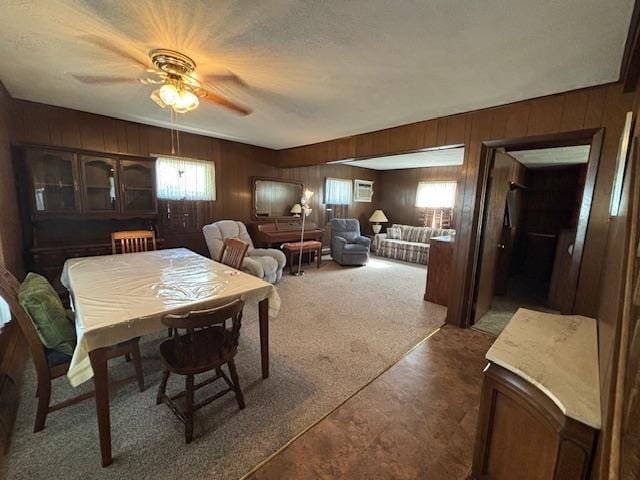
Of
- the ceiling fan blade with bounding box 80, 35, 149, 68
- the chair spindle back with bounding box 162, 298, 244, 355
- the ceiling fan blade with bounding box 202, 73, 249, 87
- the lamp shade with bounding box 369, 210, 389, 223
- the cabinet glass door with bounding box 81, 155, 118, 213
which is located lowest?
the chair spindle back with bounding box 162, 298, 244, 355

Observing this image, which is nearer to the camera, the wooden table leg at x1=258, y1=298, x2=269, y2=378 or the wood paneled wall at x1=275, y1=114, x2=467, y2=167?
the wooden table leg at x1=258, y1=298, x2=269, y2=378

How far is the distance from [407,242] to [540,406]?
5716 millimetres

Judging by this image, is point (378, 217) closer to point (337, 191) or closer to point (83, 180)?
point (337, 191)

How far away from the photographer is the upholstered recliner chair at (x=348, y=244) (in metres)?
5.61

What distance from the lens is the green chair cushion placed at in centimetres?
145

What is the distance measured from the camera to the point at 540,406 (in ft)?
3.13

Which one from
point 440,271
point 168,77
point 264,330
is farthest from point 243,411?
point 440,271

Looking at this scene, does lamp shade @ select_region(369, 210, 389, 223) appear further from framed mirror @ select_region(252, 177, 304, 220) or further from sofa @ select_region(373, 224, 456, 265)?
framed mirror @ select_region(252, 177, 304, 220)

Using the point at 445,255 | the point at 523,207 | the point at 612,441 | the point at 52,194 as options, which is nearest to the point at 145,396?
the point at 612,441

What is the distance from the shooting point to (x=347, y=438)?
1.56 metres

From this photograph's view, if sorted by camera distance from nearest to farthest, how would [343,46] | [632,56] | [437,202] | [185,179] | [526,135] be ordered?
[632,56] < [343,46] < [526,135] < [185,179] < [437,202]

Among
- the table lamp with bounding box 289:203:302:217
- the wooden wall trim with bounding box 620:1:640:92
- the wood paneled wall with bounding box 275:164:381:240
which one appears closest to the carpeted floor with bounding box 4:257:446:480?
the wooden wall trim with bounding box 620:1:640:92

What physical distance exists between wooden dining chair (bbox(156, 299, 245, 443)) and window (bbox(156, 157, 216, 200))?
3.15 metres

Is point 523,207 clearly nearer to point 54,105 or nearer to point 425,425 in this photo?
point 425,425
